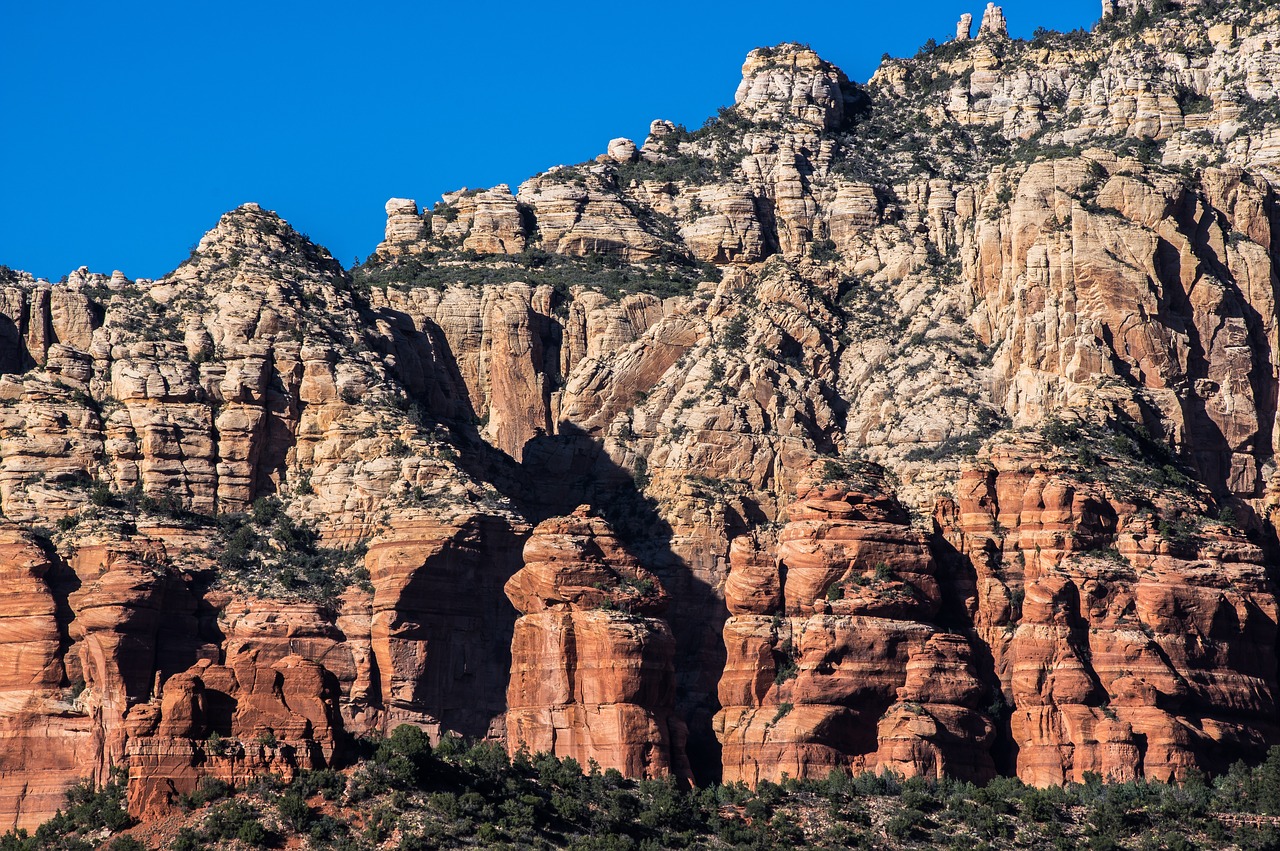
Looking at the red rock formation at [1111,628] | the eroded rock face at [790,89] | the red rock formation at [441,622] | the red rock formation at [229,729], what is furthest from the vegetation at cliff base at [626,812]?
the eroded rock face at [790,89]

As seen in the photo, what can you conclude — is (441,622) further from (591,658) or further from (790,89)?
(790,89)

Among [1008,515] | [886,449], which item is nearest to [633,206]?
[886,449]

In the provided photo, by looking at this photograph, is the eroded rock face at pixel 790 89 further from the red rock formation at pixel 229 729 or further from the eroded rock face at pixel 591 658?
the red rock formation at pixel 229 729

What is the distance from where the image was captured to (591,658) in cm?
12319

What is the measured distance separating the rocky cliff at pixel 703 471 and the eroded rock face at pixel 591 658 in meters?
0.19

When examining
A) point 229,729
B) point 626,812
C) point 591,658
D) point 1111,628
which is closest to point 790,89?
point 1111,628

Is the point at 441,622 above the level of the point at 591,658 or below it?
above

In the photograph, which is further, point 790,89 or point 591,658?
point 790,89

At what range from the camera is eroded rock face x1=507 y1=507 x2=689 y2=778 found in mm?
121812

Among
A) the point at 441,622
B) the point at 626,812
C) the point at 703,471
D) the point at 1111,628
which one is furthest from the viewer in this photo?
the point at 703,471

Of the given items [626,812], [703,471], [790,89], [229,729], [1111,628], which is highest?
[790,89]

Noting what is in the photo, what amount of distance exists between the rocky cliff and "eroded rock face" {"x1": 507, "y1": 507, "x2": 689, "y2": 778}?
0.19 meters

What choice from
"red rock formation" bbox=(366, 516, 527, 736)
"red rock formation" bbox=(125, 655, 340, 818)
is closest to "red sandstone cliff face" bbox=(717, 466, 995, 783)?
"red rock formation" bbox=(366, 516, 527, 736)

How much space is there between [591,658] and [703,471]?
16.7 meters
